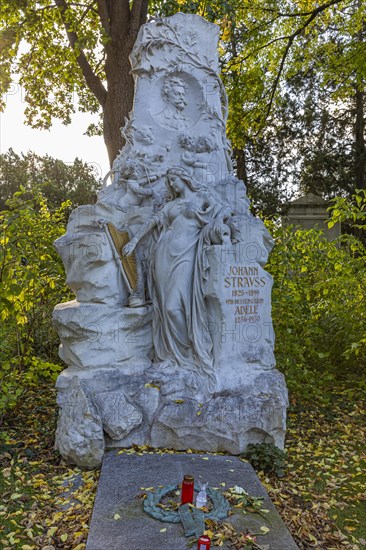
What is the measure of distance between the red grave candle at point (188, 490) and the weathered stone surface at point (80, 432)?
112cm

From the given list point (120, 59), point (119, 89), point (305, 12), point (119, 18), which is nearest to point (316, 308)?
point (119, 89)

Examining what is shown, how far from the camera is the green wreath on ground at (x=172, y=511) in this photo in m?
3.23

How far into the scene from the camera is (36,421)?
5.25 meters

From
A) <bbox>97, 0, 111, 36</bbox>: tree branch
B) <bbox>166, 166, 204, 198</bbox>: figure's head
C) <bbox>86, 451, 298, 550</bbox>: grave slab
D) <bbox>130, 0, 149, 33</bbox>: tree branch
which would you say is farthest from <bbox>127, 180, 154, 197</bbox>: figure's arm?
<bbox>97, 0, 111, 36</bbox>: tree branch

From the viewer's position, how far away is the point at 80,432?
13.8 feet

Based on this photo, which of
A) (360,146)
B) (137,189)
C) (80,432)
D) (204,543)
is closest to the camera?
(204,543)

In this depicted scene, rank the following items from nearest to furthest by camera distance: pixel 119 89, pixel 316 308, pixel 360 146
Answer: pixel 316 308
pixel 119 89
pixel 360 146

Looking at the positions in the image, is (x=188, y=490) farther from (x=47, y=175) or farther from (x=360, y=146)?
(x=47, y=175)

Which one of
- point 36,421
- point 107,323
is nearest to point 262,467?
point 107,323

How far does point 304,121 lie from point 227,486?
51.8 feet

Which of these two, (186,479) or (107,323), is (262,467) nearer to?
(186,479)

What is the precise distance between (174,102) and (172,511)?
4.27 meters

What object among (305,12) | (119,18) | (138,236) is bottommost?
(138,236)

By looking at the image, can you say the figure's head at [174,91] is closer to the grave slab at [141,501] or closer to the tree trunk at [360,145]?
the grave slab at [141,501]
